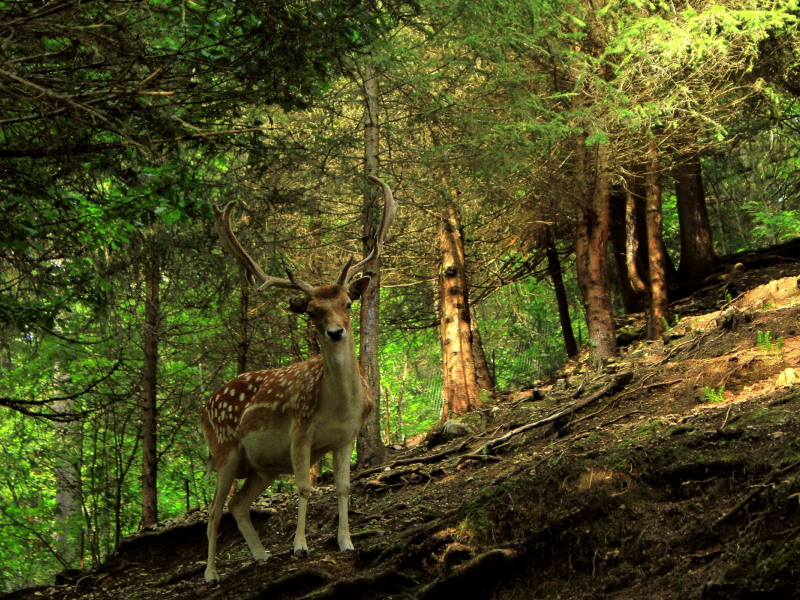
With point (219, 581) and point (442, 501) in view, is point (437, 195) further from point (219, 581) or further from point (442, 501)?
point (219, 581)

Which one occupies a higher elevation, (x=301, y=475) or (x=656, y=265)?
(x=656, y=265)

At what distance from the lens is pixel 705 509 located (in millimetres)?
5211

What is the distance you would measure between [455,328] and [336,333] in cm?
926

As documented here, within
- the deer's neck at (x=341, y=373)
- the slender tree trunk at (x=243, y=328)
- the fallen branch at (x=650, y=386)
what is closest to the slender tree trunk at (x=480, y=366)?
the slender tree trunk at (x=243, y=328)

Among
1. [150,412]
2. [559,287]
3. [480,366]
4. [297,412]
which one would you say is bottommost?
[480,366]

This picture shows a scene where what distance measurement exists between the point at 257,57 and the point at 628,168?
34.9 feet

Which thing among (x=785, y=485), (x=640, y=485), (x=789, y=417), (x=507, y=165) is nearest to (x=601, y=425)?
(x=789, y=417)

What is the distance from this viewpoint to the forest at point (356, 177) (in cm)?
716

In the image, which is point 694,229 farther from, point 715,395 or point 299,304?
point 299,304

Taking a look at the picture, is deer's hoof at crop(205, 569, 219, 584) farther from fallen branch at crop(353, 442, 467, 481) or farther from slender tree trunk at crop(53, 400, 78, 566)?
slender tree trunk at crop(53, 400, 78, 566)

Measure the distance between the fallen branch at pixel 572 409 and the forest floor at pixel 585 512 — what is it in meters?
0.03

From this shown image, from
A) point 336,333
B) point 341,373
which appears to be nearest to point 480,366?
point 341,373

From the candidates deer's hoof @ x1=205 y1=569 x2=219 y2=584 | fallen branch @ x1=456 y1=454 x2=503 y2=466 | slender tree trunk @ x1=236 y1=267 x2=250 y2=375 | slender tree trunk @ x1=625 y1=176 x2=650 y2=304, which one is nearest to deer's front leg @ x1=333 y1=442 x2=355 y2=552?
deer's hoof @ x1=205 y1=569 x2=219 y2=584

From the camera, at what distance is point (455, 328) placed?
1597 centimetres
